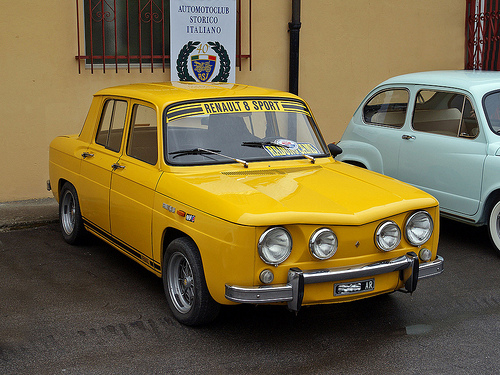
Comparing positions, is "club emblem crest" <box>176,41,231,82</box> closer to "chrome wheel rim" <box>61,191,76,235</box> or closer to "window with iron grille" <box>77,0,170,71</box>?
"window with iron grille" <box>77,0,170,71</box>

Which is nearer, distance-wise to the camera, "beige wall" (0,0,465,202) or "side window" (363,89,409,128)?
"side window" (363,89,409,128)

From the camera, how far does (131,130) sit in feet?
18.0

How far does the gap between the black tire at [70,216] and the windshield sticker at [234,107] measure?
5.74ft

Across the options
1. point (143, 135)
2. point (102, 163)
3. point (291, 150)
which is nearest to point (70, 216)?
point (102, 163)

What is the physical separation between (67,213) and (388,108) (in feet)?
12.5

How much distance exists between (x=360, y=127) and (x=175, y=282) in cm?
390

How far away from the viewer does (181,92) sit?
18.0 feet

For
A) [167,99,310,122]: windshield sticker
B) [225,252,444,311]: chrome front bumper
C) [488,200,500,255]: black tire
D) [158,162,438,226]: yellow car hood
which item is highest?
[167,99,310,122]: windshield sticker

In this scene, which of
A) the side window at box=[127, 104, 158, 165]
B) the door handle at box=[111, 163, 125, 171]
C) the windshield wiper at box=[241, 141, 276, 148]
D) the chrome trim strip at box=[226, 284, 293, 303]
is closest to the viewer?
the chrome trim strip at box=[226, 284, 293, 303]

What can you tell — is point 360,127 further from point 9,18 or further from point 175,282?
point 9,18

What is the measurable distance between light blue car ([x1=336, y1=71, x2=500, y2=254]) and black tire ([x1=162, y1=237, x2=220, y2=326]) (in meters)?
3.26

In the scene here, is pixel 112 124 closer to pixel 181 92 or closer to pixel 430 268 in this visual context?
pixel 181 92

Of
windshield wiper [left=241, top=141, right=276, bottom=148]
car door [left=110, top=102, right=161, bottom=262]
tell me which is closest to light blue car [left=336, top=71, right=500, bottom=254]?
windshield wiper [left=241, top=141, right=276, bottom=148]

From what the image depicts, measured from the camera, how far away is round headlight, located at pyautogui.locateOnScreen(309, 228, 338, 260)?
4.06 meters
